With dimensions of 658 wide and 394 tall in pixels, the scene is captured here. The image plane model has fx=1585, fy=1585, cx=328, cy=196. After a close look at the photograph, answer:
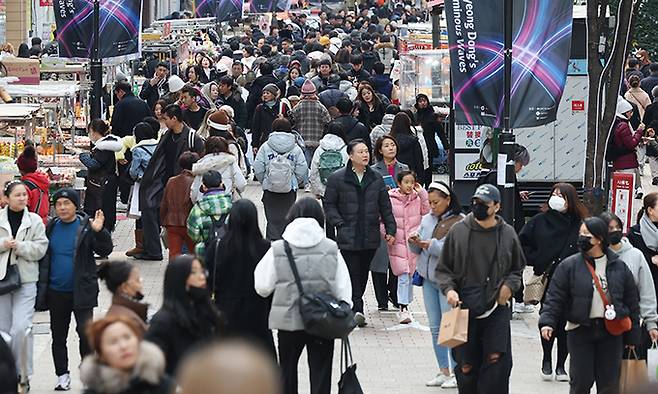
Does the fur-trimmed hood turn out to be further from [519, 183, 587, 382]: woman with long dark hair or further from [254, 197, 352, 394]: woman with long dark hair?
[519, 183, 587, 382]: woman with long dark hair

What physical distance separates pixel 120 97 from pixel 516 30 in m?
7.60

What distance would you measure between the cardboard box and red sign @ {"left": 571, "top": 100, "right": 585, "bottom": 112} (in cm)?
675

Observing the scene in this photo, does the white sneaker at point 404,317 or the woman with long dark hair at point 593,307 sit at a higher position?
the woman with long dark hair at point 593,307

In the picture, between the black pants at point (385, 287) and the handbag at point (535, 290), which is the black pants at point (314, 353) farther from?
the black pants at point (385, 287)

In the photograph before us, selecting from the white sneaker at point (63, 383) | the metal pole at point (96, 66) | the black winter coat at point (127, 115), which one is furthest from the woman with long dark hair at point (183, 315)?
the black winter coat at point (127, 115)

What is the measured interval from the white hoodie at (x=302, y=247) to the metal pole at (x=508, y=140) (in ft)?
13.1

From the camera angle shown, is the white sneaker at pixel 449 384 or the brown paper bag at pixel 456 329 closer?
the brown paper bag at pixel 456 329

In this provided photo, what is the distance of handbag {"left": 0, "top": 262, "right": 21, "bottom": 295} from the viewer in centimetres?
1075

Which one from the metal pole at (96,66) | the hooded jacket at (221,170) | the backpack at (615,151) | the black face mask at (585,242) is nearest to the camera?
the black face mask at (585,242)

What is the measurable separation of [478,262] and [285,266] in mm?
1244

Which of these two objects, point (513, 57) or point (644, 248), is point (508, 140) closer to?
point (513, 57)

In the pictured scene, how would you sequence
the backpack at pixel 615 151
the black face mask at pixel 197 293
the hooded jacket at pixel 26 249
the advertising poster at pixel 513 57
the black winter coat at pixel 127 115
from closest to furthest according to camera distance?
the black face mask at pixel 197 293
the hooded jacket at pixel 26 249
the advertising poster at pixel 513 57
the black winter coat at pixel 127 115
the backpack at pixel 615 151

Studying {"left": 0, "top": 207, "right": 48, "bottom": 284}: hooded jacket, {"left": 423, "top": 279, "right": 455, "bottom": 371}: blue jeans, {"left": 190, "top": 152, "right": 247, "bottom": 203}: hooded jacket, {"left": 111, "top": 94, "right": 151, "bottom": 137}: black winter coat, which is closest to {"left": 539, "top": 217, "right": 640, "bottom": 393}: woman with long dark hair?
{"left": 423, "top": 279, "right": 455, "bottom": 371}: blue jeans

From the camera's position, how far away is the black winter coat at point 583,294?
973 centimetres
